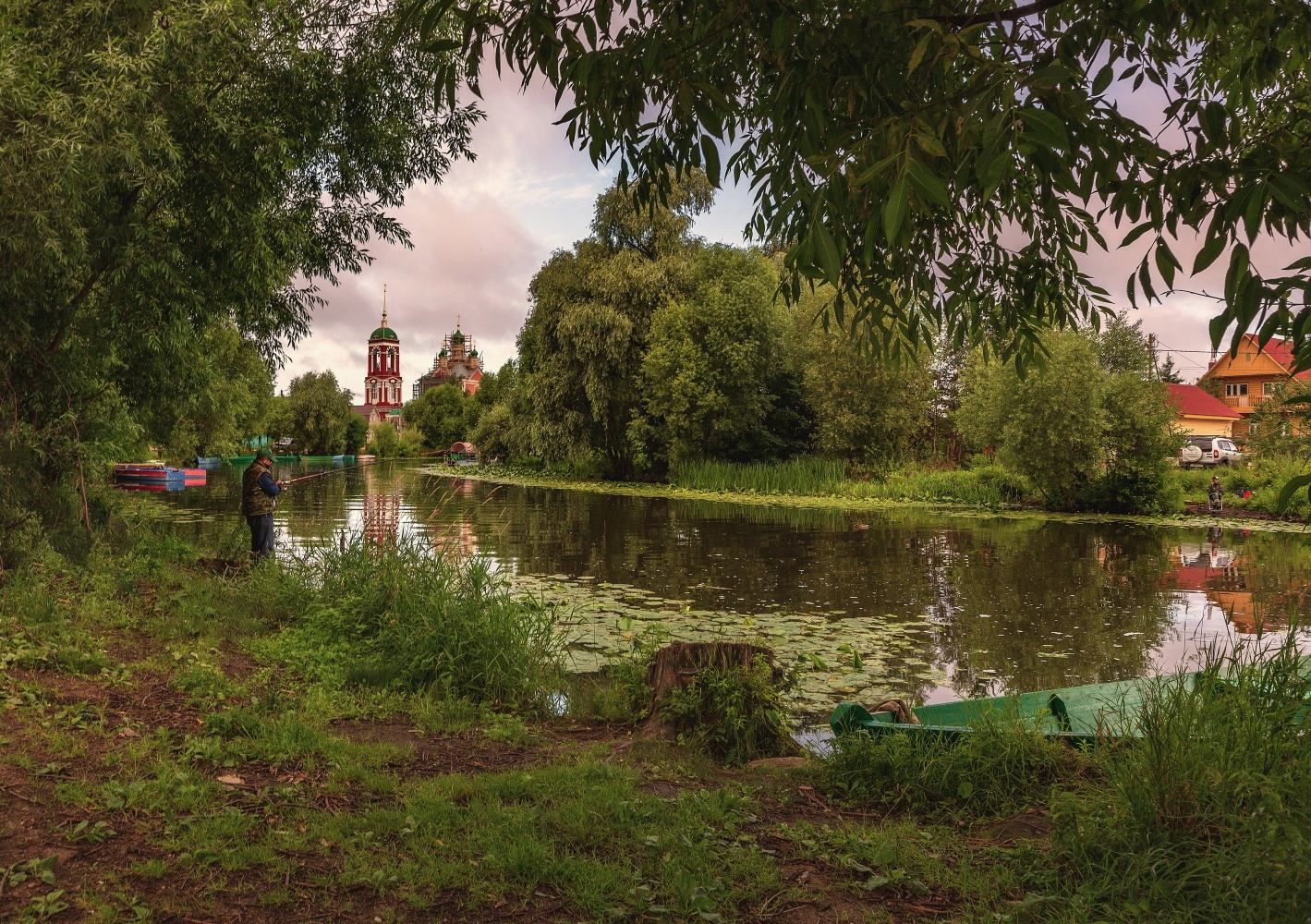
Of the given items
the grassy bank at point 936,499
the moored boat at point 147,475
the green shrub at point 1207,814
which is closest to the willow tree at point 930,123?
the green shrub at point 1207,814

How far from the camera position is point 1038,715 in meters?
4.81

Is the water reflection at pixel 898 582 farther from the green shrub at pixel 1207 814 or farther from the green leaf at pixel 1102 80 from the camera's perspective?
the green leaf at pixel 1102 80

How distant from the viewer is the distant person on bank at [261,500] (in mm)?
10727

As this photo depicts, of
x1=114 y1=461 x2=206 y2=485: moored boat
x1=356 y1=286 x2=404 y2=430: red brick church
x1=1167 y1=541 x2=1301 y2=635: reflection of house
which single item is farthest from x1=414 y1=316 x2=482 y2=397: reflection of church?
x1=1167 y1=541 x2=1301 y2=635: reflection of house

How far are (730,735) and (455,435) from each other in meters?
101

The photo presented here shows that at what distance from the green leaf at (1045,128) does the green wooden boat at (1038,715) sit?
10.2 ft

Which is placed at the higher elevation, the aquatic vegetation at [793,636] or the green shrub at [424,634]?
the green shrub at [424,634]

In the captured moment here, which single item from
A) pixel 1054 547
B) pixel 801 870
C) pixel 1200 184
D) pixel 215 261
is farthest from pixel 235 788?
pixel 1054 547

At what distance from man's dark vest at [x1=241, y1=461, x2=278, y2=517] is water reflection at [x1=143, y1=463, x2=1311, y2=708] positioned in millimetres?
969

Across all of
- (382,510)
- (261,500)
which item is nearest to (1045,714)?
(261,500)

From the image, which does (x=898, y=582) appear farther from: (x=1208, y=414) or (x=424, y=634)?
(x=1208, y=414)

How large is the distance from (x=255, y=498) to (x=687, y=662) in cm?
730

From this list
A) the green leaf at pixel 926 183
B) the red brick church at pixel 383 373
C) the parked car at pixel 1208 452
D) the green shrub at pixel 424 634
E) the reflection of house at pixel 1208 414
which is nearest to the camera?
the green leaf at pixel 926 183

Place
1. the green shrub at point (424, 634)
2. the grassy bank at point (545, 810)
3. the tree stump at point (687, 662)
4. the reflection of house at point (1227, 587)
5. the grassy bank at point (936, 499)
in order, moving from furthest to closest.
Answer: the grassy bank at point (936, 499) → the reflection of house at point (1227, 587) → the green shrub at point (424, 634) → the tree stump at point (687, 662) → the grassy bank at point (545, 810)
